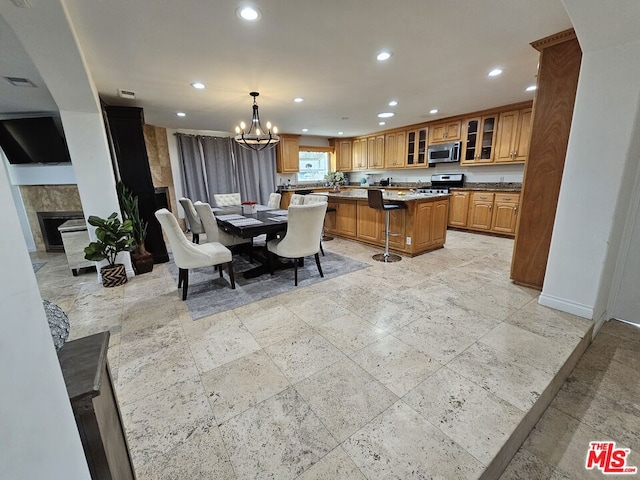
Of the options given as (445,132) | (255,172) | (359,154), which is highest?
(445,132)

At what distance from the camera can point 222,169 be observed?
667 cm

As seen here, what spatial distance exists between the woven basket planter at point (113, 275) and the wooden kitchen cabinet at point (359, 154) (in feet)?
19.8

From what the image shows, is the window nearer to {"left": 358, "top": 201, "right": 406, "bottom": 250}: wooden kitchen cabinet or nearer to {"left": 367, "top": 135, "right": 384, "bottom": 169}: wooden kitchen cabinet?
{"left": 367, "top": 135, "right": 384, "bottom": 169}: wooden kitchen cabinet

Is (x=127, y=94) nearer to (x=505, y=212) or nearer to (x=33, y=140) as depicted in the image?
(x=33, y=140)

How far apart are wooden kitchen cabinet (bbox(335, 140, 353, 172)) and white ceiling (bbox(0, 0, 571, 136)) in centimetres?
379

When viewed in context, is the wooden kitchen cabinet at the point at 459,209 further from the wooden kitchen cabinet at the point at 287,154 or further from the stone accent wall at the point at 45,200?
the stone accent wall at the point at 45,200

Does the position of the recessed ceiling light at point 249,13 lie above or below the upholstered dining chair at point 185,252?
above

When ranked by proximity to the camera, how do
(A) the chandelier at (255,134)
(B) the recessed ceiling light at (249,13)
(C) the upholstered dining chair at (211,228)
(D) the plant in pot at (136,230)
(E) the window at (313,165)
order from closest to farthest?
(B) the recessed ceiling light at (249,13)
(C) the upholstered dining chair at (211,228)
(D) the plant in pot at (136,230)
(A) the chandelier at (255,134)
(E) the window at (313,165)

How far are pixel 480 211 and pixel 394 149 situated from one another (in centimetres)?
251

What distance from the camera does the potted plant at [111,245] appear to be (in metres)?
3.23

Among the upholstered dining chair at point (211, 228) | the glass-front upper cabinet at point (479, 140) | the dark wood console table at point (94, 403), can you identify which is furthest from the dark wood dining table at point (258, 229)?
the glass-front upper cabinet at point (479, 140)

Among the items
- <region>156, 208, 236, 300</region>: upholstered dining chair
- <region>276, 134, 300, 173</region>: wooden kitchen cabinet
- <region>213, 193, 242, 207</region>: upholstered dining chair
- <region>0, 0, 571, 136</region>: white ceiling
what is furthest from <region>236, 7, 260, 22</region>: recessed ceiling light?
<region>276, 134, 300, 173</region>: wooden kitchen cabinet

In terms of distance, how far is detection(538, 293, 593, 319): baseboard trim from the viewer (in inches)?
93.4

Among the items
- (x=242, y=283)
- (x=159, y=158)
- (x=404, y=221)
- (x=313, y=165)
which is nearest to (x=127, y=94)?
(x=159, y=158)
